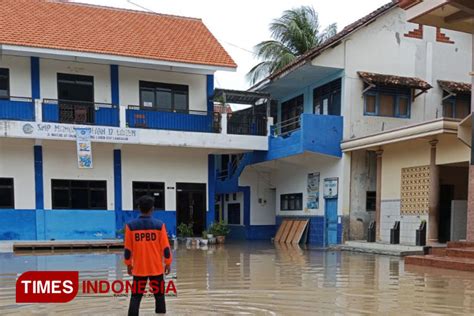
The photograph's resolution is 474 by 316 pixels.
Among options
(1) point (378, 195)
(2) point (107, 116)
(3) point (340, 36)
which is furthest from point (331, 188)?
(2) point (107, 116)

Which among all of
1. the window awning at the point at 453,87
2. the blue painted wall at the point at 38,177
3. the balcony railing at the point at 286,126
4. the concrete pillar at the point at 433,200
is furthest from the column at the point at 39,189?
the window awning at the point at 453,87

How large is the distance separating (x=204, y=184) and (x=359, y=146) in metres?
6.48

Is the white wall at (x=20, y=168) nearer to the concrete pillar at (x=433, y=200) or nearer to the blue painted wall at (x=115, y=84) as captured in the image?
the blue painted wall at (x=115, y=84)

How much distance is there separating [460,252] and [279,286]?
4.83 m

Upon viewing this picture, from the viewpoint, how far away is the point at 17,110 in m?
16.3

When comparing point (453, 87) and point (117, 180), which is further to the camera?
point (117, 180)

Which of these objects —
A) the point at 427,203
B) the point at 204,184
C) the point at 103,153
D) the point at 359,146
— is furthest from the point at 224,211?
the point at 427,203

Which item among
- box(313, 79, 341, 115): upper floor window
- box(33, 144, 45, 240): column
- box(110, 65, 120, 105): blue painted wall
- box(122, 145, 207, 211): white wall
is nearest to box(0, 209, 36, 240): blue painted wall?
box(33, 144, 45, 240): column

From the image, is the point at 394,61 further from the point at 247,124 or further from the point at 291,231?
the point at 291,231

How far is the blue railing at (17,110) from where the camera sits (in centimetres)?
1614

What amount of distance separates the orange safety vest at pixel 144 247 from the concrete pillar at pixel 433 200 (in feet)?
35.4

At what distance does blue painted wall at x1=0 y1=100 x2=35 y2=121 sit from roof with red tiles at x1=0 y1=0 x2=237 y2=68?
196 cm

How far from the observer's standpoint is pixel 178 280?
28.2ft

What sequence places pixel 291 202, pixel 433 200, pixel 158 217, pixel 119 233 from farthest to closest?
pixel 291 202
pixel 158 217
pixel 119 233
pixel 433 200
